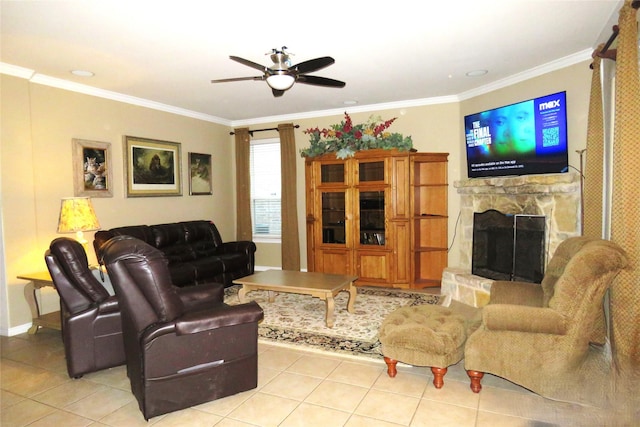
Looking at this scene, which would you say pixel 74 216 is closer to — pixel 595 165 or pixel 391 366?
pixel 391 366

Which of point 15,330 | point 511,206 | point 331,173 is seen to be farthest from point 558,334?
point 15,330

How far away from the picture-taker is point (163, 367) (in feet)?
7.81

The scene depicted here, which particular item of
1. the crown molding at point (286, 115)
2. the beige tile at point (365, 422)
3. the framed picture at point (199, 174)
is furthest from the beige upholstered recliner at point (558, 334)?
the framed picture at point (199, 174)

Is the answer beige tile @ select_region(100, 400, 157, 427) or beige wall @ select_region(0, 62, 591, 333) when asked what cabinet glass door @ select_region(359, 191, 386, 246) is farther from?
beige tile @ select_region(100, 400, 157, 427)

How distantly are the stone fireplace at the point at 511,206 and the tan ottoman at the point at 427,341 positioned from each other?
1777 millimetres

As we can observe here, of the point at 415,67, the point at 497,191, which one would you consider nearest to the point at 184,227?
the point at 415,67

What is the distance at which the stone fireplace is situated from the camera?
393 centimetres

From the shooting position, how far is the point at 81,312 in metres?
2.92

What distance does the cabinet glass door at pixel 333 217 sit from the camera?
19.3ft

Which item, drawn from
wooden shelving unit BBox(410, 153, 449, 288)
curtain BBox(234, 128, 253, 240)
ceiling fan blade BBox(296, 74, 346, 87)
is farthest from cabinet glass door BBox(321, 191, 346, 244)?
ceiling fan blade BBox(296, 74, 346, 87)

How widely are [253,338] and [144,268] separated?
34.8 inches

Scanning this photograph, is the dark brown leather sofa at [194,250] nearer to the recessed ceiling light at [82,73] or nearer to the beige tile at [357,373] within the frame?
the recessed ceiling light at [82,73]

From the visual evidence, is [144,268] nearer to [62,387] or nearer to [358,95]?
[62,387]

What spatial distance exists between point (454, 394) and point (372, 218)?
3.25 m
